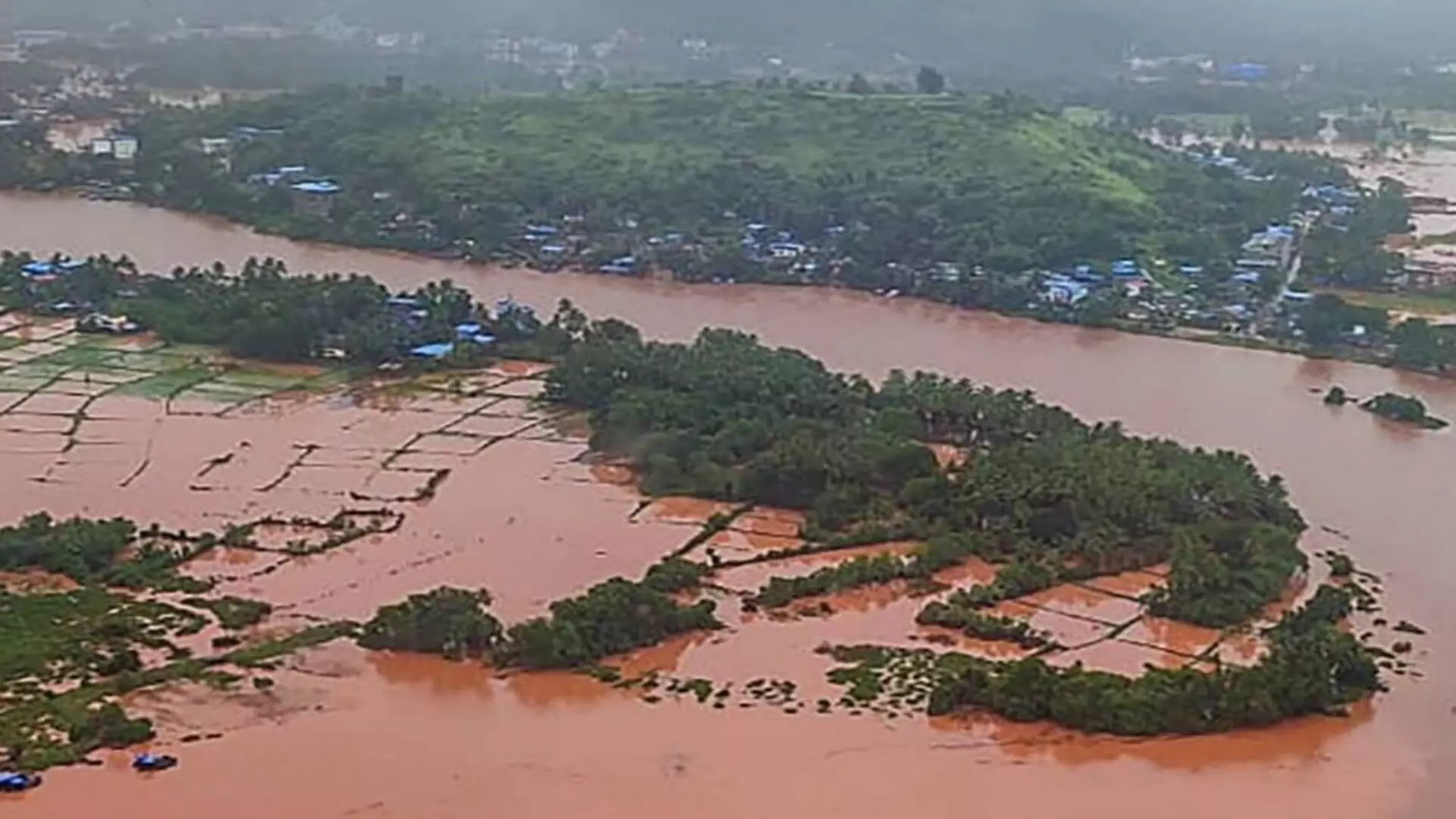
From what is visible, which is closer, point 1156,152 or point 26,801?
point 26,801

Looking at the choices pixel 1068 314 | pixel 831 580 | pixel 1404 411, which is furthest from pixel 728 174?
pixel 831 580

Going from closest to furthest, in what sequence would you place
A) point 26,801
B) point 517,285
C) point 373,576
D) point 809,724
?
1. point 26,801
2. point 809,724
3. point 373,576
4. point 517,285

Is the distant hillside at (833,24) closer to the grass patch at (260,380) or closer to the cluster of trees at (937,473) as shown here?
the grass patch at (260,380)

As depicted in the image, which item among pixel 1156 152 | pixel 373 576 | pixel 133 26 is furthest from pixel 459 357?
pixel 133 26

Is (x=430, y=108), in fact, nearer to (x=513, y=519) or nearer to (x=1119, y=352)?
(x=1119, y=352)

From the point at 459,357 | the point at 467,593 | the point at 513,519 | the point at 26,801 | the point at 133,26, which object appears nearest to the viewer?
the point at 26,801

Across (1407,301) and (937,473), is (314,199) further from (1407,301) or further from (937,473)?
(937,473)
